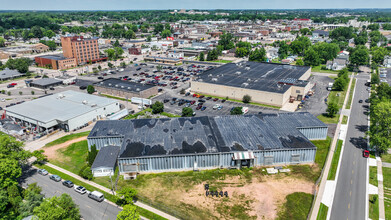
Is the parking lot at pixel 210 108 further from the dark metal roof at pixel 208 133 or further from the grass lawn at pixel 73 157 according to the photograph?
the grass lawn at pixel 73 157

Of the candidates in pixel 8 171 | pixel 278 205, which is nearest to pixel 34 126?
pixel 8 171

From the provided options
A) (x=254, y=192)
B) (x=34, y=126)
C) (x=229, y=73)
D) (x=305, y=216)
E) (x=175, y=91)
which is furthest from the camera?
(x=229, y=73)

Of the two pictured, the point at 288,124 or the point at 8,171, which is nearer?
the point at 8,171

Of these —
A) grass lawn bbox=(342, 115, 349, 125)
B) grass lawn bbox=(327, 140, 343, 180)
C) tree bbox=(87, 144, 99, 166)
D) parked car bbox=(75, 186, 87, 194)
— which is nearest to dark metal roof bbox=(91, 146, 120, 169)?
tree bbox=(87, 144, 99, 166)

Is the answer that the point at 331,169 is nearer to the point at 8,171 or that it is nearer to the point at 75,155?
the point at 75,155

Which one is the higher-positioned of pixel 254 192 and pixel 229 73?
pixel 229 73

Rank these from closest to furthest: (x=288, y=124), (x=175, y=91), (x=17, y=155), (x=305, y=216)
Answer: (x=305, y=216)
(x=17, y=155)
(x=288, y=124)
(x=175, y=91)

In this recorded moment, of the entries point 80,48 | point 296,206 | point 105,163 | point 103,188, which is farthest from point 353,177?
point 80,48
